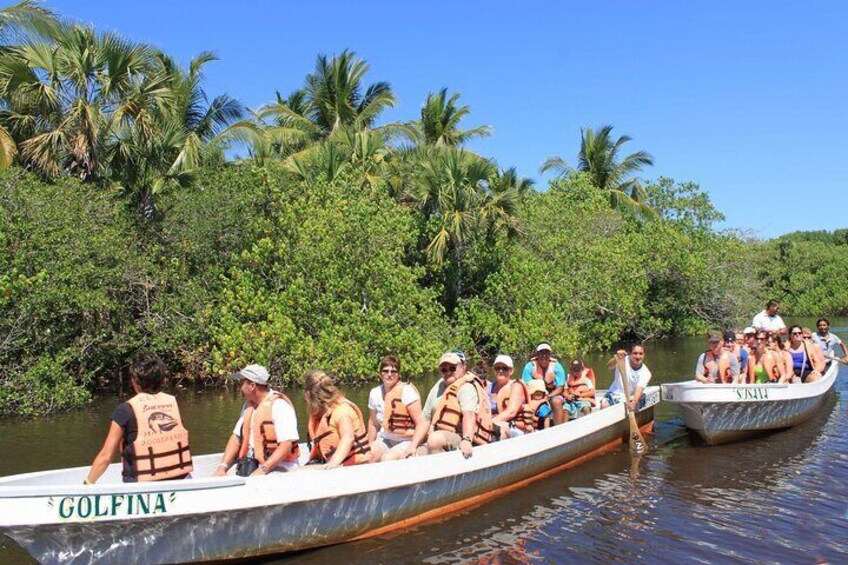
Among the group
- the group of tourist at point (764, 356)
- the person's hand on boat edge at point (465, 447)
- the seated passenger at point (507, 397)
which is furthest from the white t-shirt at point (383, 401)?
the group of tourist at point (764, 356)

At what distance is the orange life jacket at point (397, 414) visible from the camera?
834 cm

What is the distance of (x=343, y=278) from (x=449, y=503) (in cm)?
1048

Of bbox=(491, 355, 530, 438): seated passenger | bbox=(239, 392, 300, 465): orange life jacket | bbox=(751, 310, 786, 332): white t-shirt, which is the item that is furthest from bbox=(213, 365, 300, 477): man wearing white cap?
bbox=(751, 310, 786, 332): white t-shirt

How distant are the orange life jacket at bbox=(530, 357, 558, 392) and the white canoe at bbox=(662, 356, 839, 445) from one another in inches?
82.1

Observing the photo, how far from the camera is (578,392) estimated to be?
11.4 meters

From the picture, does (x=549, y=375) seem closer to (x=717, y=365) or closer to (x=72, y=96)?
(x=717, y=365)

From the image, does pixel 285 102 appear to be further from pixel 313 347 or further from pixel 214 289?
pixel 313 347

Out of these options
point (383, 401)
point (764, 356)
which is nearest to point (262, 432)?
point (383, 401)

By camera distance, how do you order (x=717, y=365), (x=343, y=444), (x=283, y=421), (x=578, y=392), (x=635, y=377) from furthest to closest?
(x=717, y=365) → (x=635, y=377) → (x=578, y=392) → (x=343, y=444) → (x=283, y=421)

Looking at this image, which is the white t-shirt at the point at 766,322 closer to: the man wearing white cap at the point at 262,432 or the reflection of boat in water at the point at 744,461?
the reflection of boat in water at the point at 744,461

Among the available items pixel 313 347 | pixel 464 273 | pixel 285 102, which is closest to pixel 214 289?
pixel 313 347

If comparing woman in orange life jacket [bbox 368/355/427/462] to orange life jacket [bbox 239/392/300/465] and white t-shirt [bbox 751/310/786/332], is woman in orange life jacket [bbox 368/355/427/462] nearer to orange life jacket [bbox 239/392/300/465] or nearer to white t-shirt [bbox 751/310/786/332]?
orange life jacket [bbox 239/392/300/465]

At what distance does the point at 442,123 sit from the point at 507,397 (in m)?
21.4

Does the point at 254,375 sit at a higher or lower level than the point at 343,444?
higher
